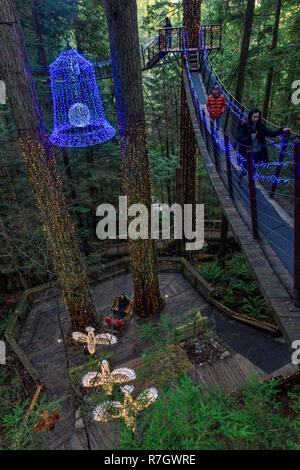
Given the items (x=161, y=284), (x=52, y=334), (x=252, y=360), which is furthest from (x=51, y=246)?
(x=252, y=360)

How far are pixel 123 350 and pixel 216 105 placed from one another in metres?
7.15

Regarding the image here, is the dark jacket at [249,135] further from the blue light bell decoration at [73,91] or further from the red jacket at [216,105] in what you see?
the blue light bell decoration at [73,91]

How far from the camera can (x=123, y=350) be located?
689 cm

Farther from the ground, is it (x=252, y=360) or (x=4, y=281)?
(x=252, y=360)

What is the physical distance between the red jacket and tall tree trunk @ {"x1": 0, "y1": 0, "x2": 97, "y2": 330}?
426 centimetres

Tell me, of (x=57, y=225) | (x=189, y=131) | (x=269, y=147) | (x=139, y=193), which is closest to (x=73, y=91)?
(x=139, y=193)

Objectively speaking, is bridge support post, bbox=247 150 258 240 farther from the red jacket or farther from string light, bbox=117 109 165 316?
the red jacket

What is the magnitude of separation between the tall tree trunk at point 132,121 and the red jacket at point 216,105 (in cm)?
205

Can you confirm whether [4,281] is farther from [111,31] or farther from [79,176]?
[111,31]

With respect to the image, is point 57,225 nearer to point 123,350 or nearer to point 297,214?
point 123,350

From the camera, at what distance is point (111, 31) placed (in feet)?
16.1
